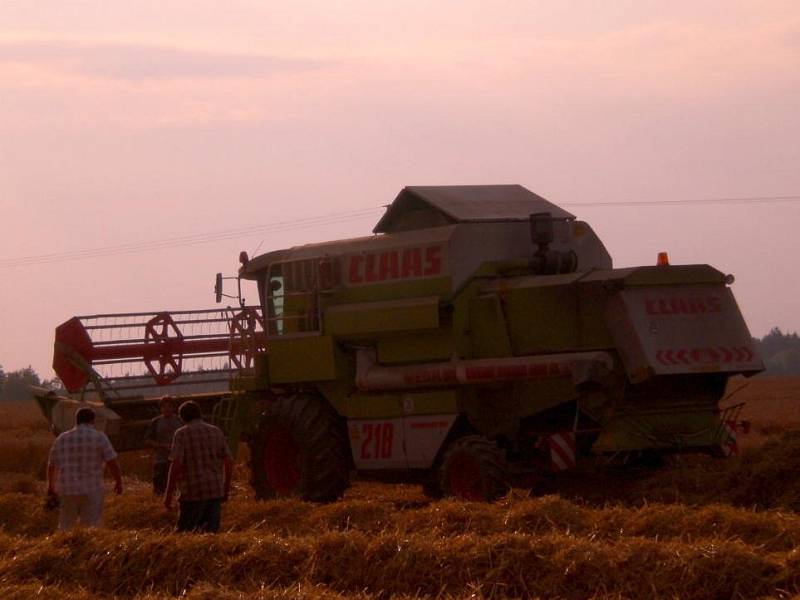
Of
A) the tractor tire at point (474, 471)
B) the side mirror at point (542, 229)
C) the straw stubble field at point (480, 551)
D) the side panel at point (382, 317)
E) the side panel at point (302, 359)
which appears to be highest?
the side mirror at point (542, 229)

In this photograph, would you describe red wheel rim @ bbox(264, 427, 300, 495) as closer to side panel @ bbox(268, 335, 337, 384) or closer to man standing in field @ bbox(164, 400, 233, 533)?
side panel @ bbox(268, 335, 337, 384)

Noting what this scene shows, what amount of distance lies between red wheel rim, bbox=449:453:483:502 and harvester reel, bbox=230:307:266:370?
4715 mm

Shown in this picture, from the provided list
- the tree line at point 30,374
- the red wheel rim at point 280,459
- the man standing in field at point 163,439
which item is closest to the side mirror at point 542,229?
the red wheel rim at point 280,459

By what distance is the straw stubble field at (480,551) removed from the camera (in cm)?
992

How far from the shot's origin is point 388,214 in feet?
61.1

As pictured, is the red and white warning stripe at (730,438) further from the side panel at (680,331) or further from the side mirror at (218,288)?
the side mirror at (218,288)

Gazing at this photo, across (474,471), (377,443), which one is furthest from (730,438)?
(377,443)

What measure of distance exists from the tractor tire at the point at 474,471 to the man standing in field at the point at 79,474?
376 centimetres

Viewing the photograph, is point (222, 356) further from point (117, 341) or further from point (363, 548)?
point (363, 548)

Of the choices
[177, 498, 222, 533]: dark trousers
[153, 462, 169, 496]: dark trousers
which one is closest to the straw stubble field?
[177, 498, 222, 533]: dark trousers

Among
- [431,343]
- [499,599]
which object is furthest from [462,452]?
[499,599]

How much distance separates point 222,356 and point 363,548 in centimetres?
1338

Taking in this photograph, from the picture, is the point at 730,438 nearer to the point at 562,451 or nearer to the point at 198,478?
the point at 562,451

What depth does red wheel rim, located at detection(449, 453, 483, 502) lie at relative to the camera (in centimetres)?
1612
